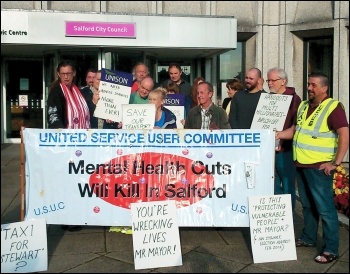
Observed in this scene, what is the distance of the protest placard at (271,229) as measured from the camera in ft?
14.3

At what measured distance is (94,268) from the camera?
4266 mm

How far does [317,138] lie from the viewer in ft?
14.3

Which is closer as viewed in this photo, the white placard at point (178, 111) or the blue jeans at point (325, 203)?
the blue jeans at point (325, 203)

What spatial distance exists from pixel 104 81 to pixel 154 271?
238cm

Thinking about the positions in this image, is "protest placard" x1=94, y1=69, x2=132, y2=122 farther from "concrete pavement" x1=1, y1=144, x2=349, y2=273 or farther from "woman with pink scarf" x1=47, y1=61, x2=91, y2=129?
"concrete pavement" x1=1, y1=144, x2=349, y2=273

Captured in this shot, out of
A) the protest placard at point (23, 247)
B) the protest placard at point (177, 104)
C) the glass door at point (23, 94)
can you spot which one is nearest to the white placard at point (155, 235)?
the protest placard at point (23, 247)

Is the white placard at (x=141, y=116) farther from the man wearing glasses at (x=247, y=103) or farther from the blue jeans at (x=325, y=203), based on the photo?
the blue jeans at (x=325, y=203)

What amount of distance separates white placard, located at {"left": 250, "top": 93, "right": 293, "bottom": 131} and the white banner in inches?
19.1

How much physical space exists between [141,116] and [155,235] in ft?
4.42

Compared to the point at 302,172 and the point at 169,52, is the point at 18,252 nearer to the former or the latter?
the point at 302,172

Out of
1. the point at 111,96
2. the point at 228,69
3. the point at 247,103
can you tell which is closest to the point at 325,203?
the point at 247,103

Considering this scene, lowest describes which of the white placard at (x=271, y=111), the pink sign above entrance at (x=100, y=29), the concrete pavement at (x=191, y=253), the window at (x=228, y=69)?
the concrete pavement at (x=191, y=253)

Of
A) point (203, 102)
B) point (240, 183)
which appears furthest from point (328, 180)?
point (203, 102)

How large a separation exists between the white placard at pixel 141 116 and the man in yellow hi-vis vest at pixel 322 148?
1.51 metres
